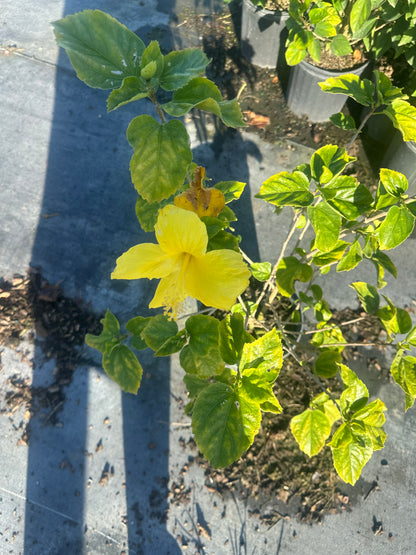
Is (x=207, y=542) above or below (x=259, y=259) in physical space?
below

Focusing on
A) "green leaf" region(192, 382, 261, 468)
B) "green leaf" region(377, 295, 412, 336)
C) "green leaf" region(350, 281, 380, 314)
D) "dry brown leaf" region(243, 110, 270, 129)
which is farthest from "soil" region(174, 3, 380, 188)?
"green leaf" region(192, 382, 261, 468)

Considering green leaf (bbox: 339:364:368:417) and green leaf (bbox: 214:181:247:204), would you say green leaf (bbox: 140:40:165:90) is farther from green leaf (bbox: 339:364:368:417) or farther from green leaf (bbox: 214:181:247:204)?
green leaf (bbox: 339:364:368:417)

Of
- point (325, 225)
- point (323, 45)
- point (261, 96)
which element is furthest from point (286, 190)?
point (261, 96)

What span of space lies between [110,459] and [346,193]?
84.2 inches

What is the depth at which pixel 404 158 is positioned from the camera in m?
2.79

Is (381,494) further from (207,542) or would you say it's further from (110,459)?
(110,459)

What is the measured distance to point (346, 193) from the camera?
49.4 inches

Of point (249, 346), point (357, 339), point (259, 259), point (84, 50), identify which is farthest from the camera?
point (259, 259)

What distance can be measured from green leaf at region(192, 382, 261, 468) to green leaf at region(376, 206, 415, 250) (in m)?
0.67

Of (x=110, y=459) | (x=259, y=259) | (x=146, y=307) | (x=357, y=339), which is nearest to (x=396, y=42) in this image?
(x=259, y=259)

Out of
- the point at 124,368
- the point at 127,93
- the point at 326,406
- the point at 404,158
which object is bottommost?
the point at 326,406

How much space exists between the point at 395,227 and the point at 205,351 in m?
0.72

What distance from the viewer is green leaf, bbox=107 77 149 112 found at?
0.91 metres

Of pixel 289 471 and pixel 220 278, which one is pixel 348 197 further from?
pixel 289 471
